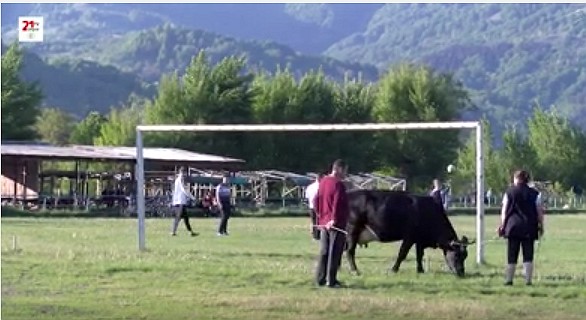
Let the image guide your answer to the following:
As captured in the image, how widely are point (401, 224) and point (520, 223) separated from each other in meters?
3.08

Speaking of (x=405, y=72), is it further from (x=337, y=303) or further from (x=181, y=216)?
(x=337, y=303)

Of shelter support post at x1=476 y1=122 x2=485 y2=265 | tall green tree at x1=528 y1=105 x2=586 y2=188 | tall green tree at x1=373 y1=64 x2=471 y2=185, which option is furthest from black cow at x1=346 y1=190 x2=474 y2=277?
tall green tree at x1=528 y1=105 x2=586 y2=188

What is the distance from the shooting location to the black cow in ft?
78.4

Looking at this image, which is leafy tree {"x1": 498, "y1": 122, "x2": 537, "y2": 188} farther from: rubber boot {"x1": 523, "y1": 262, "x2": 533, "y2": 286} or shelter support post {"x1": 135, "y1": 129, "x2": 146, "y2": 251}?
rubber boot {"x1": 523, "y1": 262, "x2": 533, "y2": 286}

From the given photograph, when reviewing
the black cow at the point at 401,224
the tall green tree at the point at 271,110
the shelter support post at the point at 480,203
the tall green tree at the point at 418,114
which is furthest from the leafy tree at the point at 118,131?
the black cow at the point at 401,224

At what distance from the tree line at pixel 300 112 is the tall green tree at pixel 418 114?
0.25 feet

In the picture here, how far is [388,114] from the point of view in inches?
4168

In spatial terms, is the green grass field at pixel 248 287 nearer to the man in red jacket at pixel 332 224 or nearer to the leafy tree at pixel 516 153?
the man in red jacket at pixel 332 224

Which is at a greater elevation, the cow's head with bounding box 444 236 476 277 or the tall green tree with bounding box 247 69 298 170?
the tall green tree with bounding box 247 69 298 170

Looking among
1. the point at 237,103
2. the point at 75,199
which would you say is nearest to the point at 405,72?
the point at 237,103

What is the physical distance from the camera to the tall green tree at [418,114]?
331 ft

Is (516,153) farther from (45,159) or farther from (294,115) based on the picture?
(45,159)

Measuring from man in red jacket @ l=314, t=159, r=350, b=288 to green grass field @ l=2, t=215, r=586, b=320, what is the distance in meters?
0.37

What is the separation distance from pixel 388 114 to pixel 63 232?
6824cm
